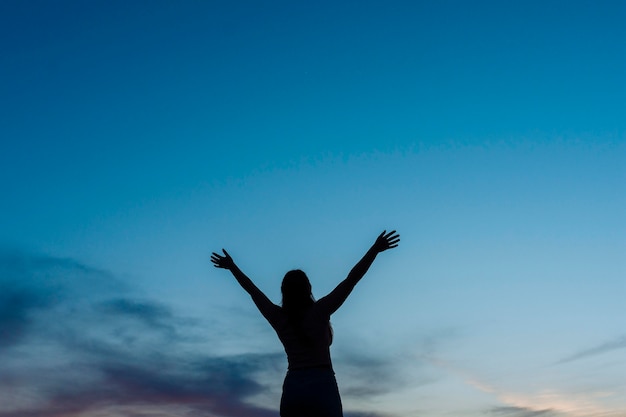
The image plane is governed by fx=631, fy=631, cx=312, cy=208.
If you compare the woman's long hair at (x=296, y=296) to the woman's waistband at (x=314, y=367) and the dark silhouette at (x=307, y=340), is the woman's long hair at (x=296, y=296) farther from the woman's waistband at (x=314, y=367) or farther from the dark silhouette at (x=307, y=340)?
the woman's waistband at (x=314, y=367)

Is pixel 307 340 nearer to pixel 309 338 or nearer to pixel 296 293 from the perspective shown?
pixel 309 338

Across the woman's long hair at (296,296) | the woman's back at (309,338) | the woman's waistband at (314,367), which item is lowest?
the woman's waistband at (314,367)

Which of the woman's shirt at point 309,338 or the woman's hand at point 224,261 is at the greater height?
the woman's hand at point 224,261

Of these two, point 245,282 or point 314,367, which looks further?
point 245,282

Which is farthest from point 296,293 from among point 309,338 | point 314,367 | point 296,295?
point 314,367

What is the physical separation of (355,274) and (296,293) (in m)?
0.56

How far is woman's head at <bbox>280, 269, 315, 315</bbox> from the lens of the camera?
538cm

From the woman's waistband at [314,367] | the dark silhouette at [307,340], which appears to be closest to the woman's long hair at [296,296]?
the dark silhouette at [307,340]

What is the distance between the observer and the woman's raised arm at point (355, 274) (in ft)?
17.6

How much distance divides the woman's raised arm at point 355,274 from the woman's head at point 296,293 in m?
0.13

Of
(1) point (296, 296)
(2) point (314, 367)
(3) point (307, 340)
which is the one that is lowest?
(2) point (314, 367)

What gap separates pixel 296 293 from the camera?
5.38m

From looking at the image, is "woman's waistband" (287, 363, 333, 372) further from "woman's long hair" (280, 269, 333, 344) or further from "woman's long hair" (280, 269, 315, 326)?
"woman's long hair" (280, 269, 315, 326)

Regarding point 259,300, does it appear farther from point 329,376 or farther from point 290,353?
point 329,376
